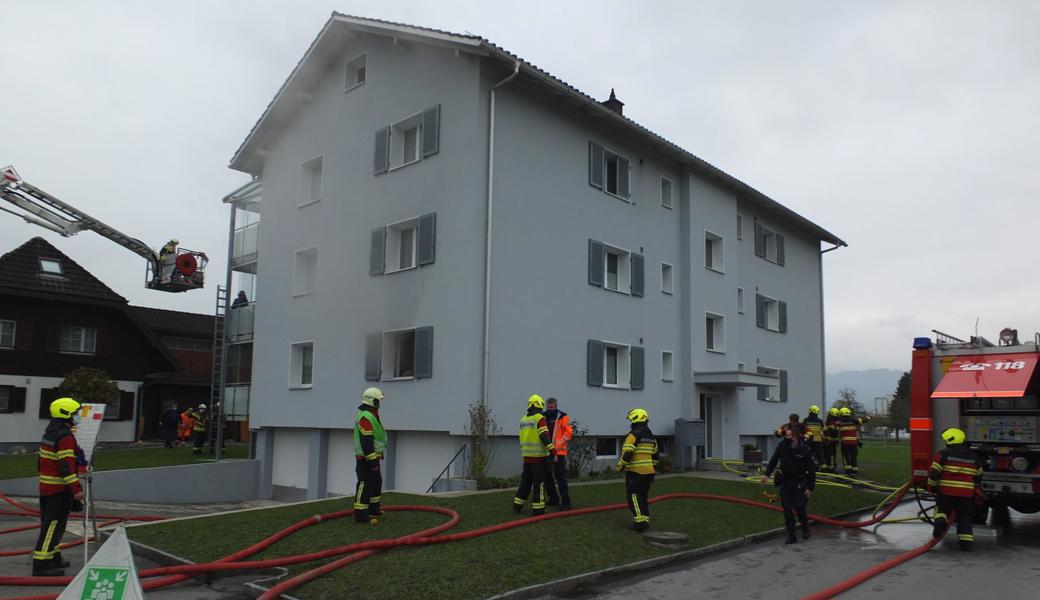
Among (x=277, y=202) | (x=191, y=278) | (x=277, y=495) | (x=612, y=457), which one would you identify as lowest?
(x=277, y=495)

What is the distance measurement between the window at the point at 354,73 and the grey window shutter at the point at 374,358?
6.89 metres

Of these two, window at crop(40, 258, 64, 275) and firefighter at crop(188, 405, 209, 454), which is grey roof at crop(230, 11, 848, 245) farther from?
window at crop(40, 258, 64, 275)

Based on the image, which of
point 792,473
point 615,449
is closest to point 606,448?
→ point 615,449

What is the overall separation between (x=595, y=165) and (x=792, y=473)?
10.8 metres

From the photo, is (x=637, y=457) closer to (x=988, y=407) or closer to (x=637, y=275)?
(x=988, y=407)

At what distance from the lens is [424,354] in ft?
56.2

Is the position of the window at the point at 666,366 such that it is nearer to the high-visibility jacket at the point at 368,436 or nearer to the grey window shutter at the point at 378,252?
the grey window shutter at the point at 378,252

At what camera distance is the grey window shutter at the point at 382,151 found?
19.4 m

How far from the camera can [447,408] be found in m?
16.5

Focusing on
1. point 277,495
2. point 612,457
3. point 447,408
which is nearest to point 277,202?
point 277,495

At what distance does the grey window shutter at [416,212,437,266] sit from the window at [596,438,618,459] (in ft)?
20.2

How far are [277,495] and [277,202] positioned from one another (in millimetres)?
8350

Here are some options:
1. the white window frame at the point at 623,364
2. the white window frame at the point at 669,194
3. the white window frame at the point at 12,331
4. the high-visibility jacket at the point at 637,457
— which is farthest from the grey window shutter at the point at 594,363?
the white window frame at the point at 12,331

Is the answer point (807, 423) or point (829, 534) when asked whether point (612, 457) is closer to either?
point (807, 423)
